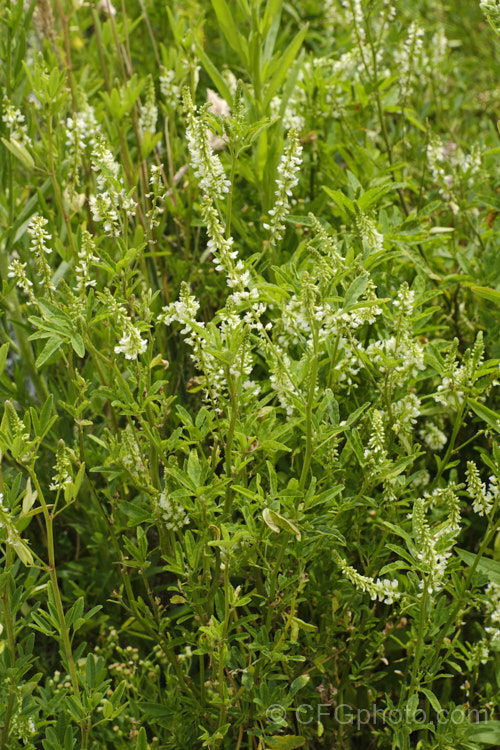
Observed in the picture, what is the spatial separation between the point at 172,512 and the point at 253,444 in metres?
0.18

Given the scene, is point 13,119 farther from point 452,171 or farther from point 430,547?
point 430,547

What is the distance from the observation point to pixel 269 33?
6.15ft

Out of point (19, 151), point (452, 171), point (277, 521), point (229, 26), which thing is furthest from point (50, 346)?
point (452, 171)

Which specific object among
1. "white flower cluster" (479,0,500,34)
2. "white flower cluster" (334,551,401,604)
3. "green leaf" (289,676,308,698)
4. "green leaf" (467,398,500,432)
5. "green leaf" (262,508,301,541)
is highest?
"white flower cluster" (479,0,500,34)

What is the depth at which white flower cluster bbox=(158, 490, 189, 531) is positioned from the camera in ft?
4.13

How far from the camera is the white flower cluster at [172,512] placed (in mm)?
1258

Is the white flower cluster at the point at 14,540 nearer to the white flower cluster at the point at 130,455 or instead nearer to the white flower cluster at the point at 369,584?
the white flower cluster at the point at 130,455

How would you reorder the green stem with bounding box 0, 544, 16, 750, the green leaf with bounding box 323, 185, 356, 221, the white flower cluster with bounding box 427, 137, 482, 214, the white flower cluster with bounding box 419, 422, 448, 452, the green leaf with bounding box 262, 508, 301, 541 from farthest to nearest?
1. the white flower cluster with bounding box 427, 137, 482, 214
2. the white flower cluster with bounding box 419, 422, 448, 452
3. the green leaf with bounding box 323, 185, 356, 221
4. the green stem with bounding box 0, 544, 16, 750
5. the green leaf with bounding box 262, 508, 301, 541

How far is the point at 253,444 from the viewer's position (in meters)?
1.23

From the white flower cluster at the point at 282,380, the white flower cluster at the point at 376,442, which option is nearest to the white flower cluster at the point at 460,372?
the white flower cluster at the point at 376,442

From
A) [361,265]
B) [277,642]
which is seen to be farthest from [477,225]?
[277,642]

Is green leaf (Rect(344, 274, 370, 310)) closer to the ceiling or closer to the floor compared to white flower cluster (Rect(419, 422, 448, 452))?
closer to the ceiling

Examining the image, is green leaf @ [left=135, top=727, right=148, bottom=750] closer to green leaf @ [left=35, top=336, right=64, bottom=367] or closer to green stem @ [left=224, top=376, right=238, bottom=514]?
green stem @ [left=224, top=376, right=238, bottom=514]

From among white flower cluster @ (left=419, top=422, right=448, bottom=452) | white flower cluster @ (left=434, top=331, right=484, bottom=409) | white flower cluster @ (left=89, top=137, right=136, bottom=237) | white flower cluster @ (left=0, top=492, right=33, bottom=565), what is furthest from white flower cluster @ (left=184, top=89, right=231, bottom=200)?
white flower cluster @ (left=419, top=422, right=448, bottom=452)
